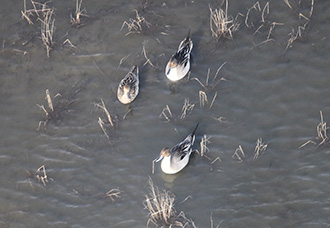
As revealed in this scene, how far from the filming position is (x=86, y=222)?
10.3m

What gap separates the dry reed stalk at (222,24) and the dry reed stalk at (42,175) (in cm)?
457

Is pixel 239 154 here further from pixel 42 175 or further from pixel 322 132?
pixel 42 175

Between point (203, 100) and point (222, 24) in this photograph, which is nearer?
point (203, 100)

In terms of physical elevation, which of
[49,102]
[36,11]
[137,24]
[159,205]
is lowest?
[159,205]

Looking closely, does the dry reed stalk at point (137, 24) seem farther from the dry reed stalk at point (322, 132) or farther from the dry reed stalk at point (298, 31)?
the dry reed stalk at point (322, 132)

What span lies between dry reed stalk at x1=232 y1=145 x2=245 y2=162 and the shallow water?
82 millimetres

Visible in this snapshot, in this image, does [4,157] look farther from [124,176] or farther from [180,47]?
[180,47]

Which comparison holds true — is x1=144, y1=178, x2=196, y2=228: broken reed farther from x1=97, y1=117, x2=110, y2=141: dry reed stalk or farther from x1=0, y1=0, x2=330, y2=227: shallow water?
x1=97, y1=117, x2=110, y2=141: dry reed stalk

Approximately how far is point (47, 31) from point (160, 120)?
3131 millimetres

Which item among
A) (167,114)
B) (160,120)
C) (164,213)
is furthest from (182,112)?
(164,213)

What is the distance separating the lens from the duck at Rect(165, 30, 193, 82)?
11.7 m

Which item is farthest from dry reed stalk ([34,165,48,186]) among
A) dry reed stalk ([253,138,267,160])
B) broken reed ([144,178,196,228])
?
dry reed stalk ([253,138,267,160])

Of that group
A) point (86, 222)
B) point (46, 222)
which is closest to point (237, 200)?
point (86, 222)

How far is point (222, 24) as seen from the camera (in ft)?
A: 40.3
